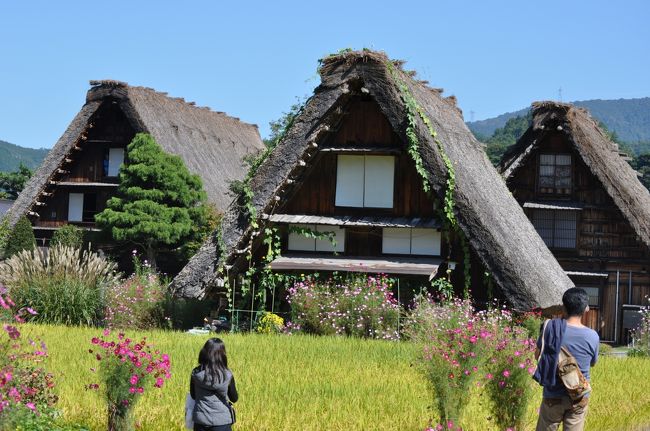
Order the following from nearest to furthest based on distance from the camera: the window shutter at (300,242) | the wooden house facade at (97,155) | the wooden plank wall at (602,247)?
the window shutter at (300,242) < the wooden plank wall at (602,247) < the wooden house facade at (97,155)

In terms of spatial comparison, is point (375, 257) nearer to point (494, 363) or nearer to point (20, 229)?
point (494, 363)

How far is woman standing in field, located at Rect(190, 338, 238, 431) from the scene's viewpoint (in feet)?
27.1

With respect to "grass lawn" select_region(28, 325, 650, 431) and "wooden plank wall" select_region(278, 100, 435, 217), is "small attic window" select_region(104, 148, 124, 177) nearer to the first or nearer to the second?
"wooden plank wall" select_region(278, 100, 435, 217)

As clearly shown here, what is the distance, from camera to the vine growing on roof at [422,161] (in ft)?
66.3

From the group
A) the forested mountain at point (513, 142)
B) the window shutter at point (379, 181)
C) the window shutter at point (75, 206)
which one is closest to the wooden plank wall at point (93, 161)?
the window shutter at point (75, 206)

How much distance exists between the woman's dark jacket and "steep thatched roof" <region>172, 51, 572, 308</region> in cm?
1153

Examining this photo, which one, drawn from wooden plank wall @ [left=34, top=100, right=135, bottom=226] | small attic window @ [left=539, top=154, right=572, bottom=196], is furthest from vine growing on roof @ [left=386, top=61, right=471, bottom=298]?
wooden plank wall @ [left=34, top=100, right=135, bottom=226]

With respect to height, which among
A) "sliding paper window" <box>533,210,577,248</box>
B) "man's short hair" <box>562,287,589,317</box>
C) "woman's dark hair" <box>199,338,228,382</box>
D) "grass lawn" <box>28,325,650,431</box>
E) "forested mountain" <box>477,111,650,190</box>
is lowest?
"grass lawn" <box>28,325,650,431</box>

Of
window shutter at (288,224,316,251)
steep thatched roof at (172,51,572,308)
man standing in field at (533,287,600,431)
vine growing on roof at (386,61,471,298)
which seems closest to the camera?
man standing in field at (533,287,600,431)

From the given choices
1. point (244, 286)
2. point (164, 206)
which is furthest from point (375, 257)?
point (164, 206)

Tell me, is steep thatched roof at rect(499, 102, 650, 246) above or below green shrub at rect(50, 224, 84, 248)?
above

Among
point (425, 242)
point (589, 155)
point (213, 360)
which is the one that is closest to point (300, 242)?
point (425, 242)

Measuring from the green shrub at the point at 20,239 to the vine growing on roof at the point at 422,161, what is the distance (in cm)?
1863

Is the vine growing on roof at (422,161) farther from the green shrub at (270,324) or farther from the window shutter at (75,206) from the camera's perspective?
the window shutter at (75,206)
